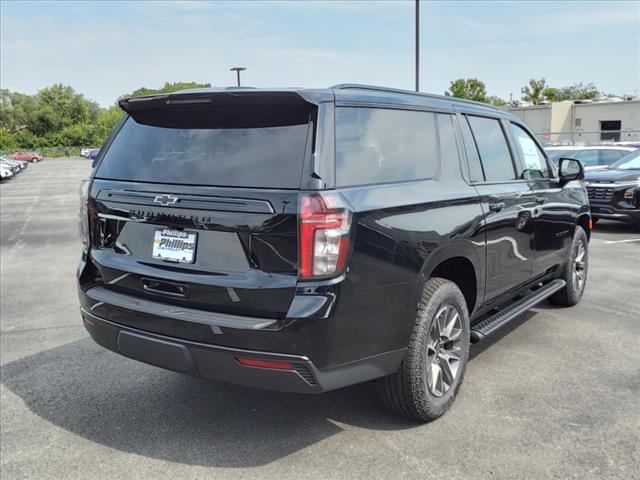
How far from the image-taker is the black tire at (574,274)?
18.6 ft

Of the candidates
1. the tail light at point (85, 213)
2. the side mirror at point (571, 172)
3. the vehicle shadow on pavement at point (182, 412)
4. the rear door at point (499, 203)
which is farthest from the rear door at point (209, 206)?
the side mirror at point (571, 172)

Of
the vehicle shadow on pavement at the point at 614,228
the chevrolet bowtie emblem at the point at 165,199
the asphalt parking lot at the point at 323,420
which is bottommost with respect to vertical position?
the asphalt parking lot at the point at 323,420

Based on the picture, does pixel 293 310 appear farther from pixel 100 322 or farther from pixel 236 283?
pixel 100 322

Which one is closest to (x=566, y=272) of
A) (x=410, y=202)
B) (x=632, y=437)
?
(x=632, y=437)

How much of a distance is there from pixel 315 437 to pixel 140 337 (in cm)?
112

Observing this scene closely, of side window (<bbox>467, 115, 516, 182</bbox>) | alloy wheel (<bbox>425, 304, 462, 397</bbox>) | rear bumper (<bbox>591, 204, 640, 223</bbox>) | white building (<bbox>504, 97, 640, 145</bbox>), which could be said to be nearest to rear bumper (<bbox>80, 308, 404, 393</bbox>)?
alloy wheel (<bbox>425, 304, 462, 397</bbox>)

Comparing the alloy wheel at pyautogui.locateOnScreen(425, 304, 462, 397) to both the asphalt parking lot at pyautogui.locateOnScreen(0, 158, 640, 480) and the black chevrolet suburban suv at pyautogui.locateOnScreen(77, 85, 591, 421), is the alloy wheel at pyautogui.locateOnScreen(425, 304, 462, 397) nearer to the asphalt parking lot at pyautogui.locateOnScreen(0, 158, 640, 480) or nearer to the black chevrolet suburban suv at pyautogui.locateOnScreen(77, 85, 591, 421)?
the black chevrolet suburban suv at pyautogui.locateOnScreen(77, 85, 591, 421)

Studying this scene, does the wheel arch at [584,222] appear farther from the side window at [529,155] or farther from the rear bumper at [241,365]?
the rear bumper at [241,365]

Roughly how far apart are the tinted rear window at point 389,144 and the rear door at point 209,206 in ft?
0.78

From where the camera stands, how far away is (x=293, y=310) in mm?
2729

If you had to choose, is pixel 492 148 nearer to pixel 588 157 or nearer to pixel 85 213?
pixel 85 213

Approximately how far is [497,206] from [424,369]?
4.57 ft

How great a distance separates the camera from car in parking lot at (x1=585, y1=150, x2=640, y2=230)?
10945 millimetres

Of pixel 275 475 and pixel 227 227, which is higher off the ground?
pixel 227 227
